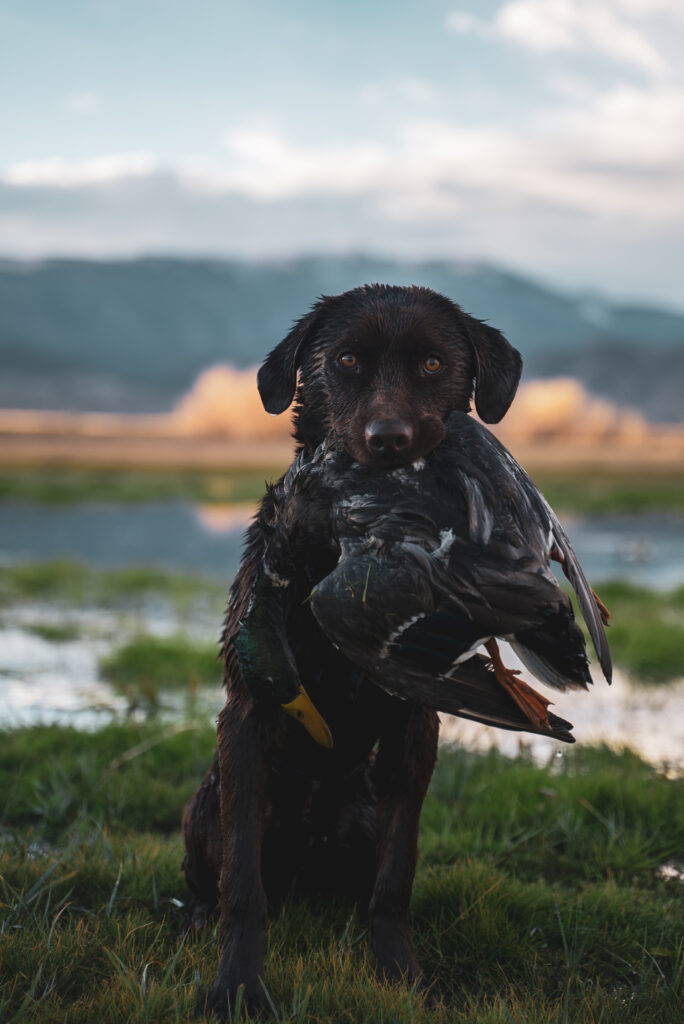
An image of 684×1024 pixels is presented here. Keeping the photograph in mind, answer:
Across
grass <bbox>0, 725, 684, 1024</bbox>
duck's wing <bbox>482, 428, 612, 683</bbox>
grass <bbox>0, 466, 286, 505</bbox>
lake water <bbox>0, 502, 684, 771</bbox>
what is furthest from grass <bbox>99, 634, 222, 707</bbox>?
grass <bbox>0, 466, 286, 505</bbox>

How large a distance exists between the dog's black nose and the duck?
0.06 metres

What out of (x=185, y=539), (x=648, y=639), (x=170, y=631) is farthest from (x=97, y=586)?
(x=185, y=539)

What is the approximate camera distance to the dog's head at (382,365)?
274 centimetres

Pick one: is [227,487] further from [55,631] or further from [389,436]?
[389,436]

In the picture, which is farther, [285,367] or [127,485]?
[127,485]

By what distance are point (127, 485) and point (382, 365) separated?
29048 millimetres

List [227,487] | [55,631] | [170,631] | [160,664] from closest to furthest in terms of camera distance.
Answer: [160,664] < [55,631] < [170,631] < [227,487]

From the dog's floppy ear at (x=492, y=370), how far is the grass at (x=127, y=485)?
2322 centimetres

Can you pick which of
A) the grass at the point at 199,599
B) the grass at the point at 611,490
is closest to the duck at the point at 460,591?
the grass at the point at 199,599

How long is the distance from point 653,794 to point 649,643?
4.00m

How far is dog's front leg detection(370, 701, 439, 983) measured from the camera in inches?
114

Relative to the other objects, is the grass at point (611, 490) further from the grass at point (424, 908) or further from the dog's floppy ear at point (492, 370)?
the dog's floppy ear at point (492, 370)

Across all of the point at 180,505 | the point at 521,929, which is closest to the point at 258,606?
the point at 521,929

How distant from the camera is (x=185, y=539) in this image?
64.2 ft
